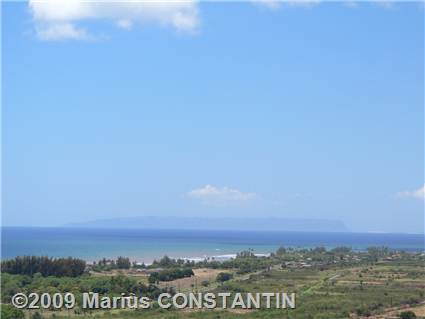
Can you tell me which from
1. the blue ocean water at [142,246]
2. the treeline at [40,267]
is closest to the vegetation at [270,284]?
the treeline at [40,267]

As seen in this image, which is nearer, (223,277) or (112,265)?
(223,277)

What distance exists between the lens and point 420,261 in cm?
4953

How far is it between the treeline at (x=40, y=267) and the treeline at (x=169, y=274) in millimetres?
3737

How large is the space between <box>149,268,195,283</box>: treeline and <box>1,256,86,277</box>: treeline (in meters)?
3.74

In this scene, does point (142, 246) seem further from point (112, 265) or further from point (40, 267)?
point (40, 267)

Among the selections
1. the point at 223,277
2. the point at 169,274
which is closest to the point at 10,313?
the point at 169,274

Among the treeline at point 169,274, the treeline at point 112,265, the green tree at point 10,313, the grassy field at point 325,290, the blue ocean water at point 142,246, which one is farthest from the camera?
the blue ocean water at point 142,246

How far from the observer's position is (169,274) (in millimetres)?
34938

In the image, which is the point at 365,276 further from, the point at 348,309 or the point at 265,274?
the point at 348,309

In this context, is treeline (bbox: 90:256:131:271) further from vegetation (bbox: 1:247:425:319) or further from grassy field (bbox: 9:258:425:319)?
grassy field (bbox: 9:258:425:319)

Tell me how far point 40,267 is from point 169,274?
22.6ft

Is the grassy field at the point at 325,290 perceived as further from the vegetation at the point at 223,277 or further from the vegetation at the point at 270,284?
the vegetation at the point at 223,277

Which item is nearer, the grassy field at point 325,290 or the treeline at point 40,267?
the grassy field at point 325,290

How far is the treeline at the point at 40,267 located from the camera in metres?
31.4
